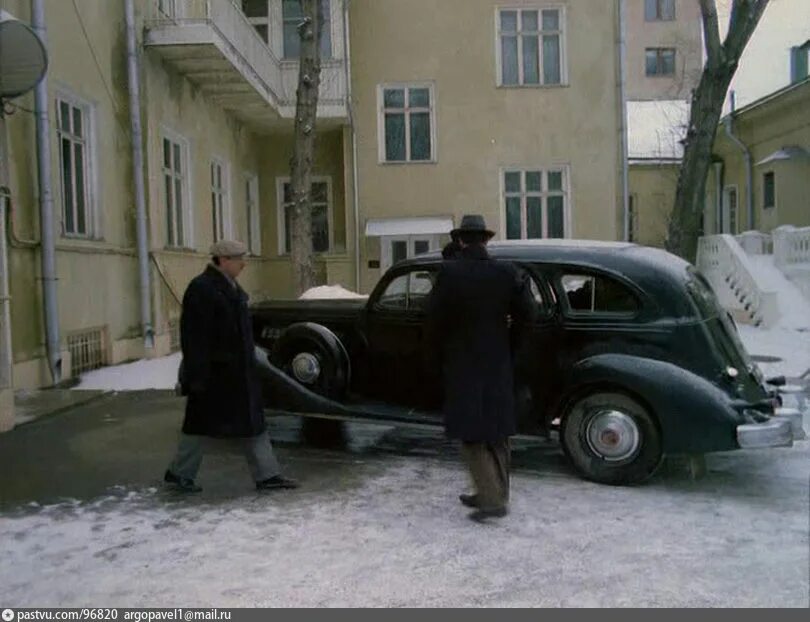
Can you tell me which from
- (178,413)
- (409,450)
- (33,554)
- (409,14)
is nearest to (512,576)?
(33,554)

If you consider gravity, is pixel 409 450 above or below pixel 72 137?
below

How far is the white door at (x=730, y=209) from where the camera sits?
92.2 ft

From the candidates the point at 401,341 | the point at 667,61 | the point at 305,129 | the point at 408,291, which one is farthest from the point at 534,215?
the point at 667,61

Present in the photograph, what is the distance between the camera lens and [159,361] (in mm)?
12586

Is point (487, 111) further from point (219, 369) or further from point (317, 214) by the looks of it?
point (219, 369)

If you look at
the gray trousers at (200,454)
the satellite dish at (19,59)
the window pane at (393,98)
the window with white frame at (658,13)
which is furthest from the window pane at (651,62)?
the gray trousers at (200,454)

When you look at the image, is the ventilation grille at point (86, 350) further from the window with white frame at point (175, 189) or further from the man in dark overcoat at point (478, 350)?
the man in dark overcoat at point (478, 350)

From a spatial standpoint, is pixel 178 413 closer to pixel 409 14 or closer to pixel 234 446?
pixel 234 446

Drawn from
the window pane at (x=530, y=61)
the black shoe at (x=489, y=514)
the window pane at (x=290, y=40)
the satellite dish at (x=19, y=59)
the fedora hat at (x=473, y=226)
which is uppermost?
the window pane at (x=290, y=40)

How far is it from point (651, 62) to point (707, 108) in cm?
3339

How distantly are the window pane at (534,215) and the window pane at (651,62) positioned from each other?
2733 centimetres

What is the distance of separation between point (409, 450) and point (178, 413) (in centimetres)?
294

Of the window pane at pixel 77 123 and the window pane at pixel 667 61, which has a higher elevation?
the window pane at pixel 667 61

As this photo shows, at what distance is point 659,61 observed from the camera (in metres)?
44.8
